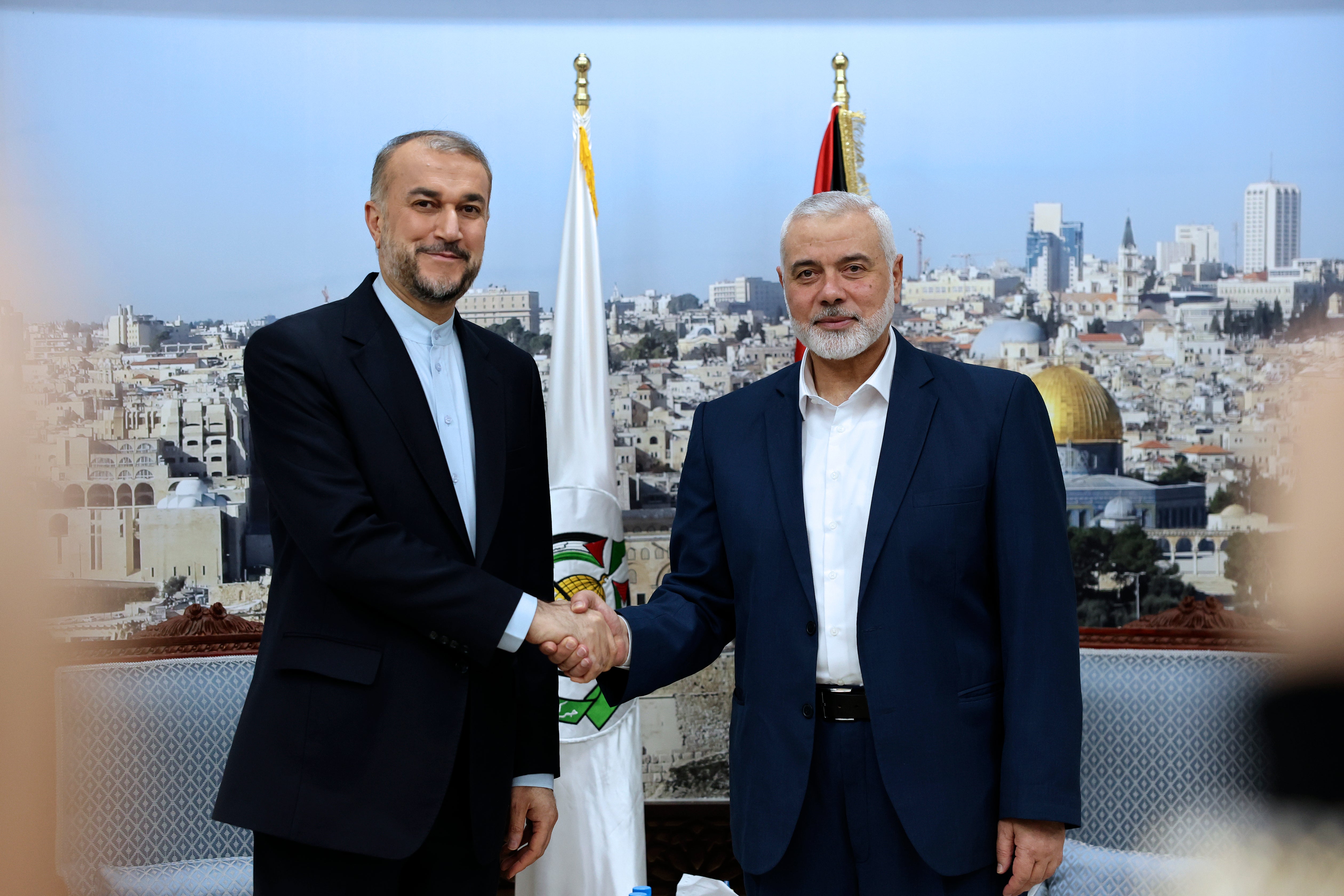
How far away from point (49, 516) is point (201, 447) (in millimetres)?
491

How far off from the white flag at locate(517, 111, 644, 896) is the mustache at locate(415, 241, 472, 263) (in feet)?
3.85

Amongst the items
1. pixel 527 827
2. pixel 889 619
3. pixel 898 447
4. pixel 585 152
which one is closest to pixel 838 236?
pixel 898 447

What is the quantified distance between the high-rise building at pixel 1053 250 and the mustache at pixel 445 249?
2451 millimetres

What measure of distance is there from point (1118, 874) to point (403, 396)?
88.2 inches

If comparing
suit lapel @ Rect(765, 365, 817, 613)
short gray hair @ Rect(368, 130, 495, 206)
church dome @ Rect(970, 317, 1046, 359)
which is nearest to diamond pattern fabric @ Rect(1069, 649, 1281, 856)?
church dome @ Rect(970, 317, 1046, 359)

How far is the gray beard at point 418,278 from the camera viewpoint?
5.84ft

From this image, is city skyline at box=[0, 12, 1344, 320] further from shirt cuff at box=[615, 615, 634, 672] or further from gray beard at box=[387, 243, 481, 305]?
shirt cuff at box=[615, 615, 634, 672]

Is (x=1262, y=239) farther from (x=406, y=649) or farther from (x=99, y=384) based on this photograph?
(x=99, y=384)

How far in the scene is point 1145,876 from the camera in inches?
104

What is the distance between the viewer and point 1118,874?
2660 millimetres

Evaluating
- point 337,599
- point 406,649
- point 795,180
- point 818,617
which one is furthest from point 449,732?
point 795,180

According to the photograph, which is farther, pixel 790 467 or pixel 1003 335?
pixel 1003 335

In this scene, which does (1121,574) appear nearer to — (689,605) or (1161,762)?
(1161,762)

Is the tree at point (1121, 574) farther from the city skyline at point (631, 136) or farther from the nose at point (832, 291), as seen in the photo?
the nose at point (832, 291)
